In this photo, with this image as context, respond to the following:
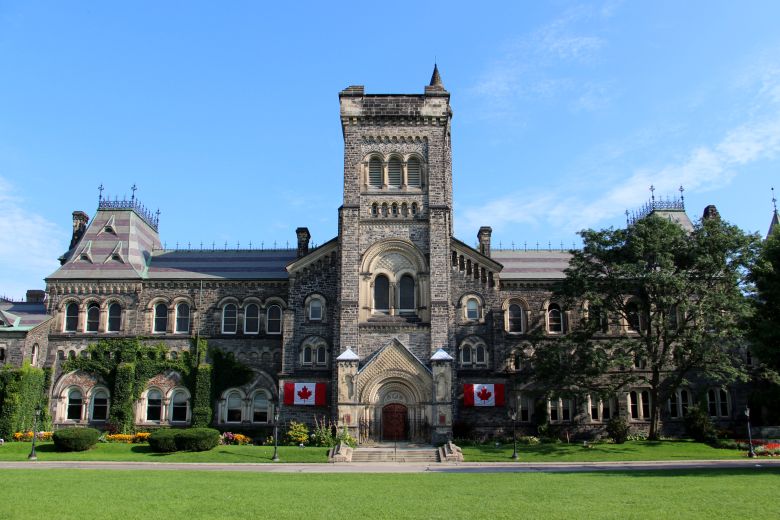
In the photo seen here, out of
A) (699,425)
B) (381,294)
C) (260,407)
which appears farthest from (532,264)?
(260,407)

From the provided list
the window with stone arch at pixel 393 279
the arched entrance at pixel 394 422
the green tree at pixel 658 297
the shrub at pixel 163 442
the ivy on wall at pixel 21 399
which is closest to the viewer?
the shrub at pixel 163 442

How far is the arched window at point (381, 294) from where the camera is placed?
4300 cm

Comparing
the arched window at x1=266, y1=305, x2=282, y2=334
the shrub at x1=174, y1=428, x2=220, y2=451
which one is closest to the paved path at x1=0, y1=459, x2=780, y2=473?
the shrub at x1=174, y1=428, x2=220, y2=451

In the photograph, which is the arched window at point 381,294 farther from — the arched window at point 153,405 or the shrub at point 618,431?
the arched window at point 153,405

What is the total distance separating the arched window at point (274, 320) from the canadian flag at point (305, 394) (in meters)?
5.78

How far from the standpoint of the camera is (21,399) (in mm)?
42188

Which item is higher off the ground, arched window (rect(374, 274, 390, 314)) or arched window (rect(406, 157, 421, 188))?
arched window (rect(406, 157, 421, 188))

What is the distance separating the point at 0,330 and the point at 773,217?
2151 inches

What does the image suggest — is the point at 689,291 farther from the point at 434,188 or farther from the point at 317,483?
the point at 317,483

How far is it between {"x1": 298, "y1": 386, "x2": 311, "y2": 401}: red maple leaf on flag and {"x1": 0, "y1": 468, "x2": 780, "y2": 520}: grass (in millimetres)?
14561

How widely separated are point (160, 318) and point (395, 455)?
20.6 meters

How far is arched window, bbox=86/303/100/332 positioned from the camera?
1845 inches

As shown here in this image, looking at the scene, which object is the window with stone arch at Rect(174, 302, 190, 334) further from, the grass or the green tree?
the green tree

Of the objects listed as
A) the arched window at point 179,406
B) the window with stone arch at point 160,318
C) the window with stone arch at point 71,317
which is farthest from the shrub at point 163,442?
the window with stone arch at point 71,317
